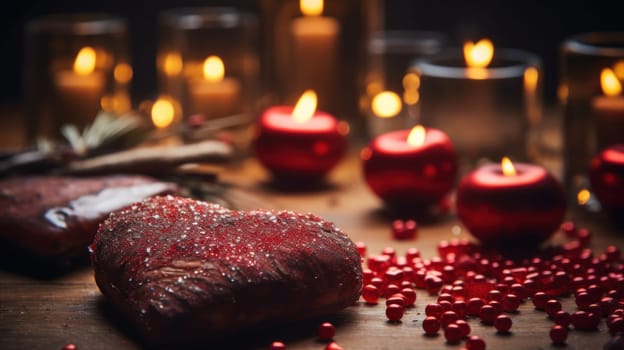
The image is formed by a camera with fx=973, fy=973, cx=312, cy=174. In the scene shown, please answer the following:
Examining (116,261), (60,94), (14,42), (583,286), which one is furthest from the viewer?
(14,42)

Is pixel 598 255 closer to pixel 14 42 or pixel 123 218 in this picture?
pixel 123 218

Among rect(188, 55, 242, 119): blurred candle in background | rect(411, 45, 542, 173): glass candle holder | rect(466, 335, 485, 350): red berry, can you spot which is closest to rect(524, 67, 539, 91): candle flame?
rect(411, 45, 542, 173): glass candle holder

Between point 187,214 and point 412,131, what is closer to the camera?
point 187,214

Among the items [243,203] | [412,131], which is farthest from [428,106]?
[243,203]

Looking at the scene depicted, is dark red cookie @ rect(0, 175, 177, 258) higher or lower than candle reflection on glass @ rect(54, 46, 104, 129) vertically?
lower

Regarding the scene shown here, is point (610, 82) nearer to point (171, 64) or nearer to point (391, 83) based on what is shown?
point (391, 83)

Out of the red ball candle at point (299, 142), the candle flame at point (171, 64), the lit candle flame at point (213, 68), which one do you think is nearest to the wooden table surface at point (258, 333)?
the red ball candle at point (299, 142)

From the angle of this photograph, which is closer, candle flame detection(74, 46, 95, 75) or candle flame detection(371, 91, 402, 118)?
candle flame detection(74, 46, 95, 75)

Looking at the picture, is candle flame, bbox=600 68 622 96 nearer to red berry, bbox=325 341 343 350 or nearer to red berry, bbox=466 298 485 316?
red berry, bbox=466 298 485 316
